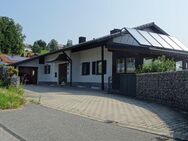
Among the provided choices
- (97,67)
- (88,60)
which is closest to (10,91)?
(97,67)

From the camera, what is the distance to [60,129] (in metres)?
9.41

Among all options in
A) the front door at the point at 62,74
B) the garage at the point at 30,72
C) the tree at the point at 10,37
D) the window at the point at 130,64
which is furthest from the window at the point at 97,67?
the tree at the point at 10,37

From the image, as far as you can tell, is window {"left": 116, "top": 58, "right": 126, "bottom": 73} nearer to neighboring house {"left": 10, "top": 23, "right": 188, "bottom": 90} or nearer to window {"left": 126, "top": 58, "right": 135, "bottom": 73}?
neighboring house {"left": 10, "top": 23, "right": 188, "bottom": 90}

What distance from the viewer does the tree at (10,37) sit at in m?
69.0

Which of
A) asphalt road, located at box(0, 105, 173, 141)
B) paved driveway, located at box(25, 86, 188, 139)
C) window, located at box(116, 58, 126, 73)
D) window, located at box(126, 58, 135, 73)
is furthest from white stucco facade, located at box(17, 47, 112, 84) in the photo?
asphalt road, located at box(0, 105, 173, 141)

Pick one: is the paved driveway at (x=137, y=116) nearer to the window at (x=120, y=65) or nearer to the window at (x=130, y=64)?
the window at (x=130, y=64)

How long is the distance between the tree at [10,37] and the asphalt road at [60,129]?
59.3 metres

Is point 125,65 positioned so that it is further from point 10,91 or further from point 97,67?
point 10,91

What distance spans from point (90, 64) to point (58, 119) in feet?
65.9

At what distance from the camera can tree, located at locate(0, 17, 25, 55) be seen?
69000 millimetres

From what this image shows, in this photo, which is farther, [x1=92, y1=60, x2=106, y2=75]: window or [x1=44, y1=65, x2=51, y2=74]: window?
[x1=44, y1=65, x2=51, y2=74]: window

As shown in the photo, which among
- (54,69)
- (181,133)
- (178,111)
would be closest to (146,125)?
(181,133)

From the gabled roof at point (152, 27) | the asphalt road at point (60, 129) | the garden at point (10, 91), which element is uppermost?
the gabled roof at point (152, 27)

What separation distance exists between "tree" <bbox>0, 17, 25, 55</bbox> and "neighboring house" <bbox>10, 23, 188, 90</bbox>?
30.2 m
